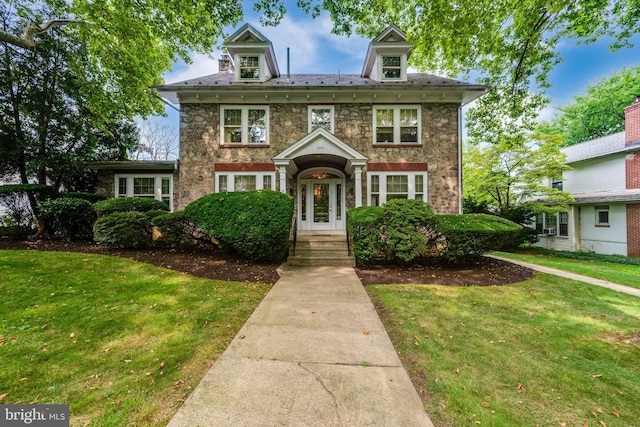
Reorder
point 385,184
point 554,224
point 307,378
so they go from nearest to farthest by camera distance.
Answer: point 307,378
point 385,184
point 554,224

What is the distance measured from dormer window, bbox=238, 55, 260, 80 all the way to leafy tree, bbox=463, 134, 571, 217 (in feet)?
38.7

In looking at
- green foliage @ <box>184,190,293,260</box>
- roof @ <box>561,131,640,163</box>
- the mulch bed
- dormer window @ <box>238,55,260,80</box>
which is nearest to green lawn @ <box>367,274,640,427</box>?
the mulch bed

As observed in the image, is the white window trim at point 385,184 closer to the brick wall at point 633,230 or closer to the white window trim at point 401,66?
the white window trim at point 401,66

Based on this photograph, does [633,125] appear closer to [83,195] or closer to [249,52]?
[249,52]

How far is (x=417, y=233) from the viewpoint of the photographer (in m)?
6.68

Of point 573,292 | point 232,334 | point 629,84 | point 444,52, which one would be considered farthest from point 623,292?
point 629,84

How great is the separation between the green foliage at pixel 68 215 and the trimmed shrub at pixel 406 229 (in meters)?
9.75

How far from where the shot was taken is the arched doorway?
1024 centimetres

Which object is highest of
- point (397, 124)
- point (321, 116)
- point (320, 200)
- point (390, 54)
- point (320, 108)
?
point (390, 54)

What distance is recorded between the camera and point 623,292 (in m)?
5.64

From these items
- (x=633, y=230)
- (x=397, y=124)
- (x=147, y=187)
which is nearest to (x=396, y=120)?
(x=397, y=124)

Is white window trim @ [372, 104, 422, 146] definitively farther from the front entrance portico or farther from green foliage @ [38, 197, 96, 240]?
green foliage @ [38, 197, 96, 240]

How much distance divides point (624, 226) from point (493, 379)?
1669 centimetres

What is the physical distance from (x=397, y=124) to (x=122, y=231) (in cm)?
1030
